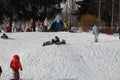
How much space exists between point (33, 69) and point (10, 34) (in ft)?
48.1

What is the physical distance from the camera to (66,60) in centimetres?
2891

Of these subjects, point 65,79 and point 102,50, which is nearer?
point 65,79

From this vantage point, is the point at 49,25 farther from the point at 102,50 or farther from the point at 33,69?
the point at 33,69

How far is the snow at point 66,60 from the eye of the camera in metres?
26.2

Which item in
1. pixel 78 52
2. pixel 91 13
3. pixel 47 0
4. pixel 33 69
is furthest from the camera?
pixel 91 13

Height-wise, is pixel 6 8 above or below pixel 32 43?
above

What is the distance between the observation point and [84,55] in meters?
30.6

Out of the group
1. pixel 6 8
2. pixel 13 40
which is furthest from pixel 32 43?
pixel 6 8

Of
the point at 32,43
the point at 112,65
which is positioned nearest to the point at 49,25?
the point at 32,43

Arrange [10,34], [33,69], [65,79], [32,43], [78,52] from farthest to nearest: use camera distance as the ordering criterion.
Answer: [10,34] < [32,43] < [78,52] < [33,69] < [65,79]

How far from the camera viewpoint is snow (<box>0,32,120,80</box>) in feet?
86.0

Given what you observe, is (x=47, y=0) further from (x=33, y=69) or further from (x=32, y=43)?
(x=33, y=69)

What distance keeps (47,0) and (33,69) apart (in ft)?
110

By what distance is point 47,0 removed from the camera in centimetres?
5953
